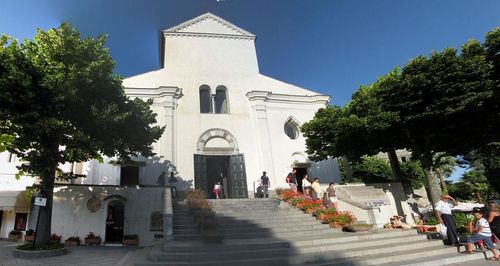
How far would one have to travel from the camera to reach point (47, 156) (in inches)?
485

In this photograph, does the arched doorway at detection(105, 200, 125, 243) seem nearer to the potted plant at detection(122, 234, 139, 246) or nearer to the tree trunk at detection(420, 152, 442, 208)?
the potted plant at detection(122, 234, 139, 246)

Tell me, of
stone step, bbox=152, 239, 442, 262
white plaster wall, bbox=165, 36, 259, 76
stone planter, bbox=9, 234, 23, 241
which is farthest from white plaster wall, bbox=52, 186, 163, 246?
white plaster wall, bbox=165, 36, 259, 76

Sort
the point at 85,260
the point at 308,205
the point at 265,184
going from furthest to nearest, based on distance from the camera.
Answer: the point at 265,184, the point at 308,205, the point at 85,260

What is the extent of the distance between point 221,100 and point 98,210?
11717 millimetres

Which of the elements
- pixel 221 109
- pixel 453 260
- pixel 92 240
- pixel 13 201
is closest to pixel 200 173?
pixel 221 109

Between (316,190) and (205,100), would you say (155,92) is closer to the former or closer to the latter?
(205,100)

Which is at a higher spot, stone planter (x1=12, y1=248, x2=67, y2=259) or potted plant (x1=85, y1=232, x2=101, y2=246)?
potted plant (x1=85, y1=232, x2=101, y2=246)

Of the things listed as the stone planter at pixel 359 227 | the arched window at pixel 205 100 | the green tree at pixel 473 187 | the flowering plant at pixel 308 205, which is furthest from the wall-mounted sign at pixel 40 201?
the green tree at pixel 473 187

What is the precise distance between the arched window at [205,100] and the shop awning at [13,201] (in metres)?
11.9

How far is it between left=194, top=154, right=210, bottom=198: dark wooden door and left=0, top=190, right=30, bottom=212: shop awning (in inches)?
363

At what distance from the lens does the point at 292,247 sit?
983cm

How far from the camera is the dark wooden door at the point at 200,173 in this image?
19.7 m

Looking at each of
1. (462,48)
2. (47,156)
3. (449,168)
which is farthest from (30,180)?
(449,168)

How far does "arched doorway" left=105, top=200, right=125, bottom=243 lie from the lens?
53.2ft
